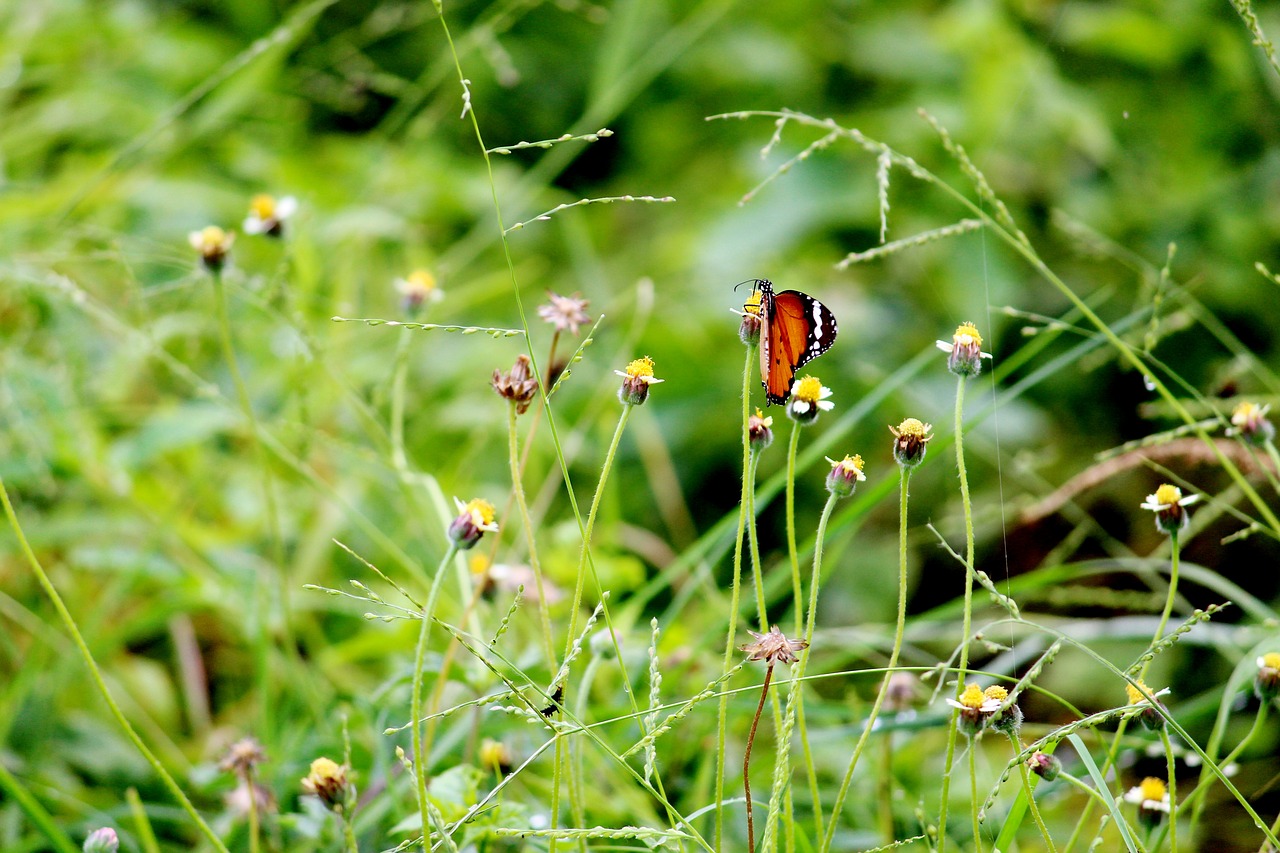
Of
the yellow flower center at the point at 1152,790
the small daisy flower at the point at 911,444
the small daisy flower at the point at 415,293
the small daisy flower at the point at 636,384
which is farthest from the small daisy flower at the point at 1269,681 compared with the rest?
the small daisy flower at the point at 415,293

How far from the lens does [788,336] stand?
59 centimetres

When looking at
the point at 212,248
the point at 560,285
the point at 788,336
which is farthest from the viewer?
the point at 560,285

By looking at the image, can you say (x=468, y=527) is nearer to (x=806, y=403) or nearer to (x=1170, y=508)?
(x=806, y=403)

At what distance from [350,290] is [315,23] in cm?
89

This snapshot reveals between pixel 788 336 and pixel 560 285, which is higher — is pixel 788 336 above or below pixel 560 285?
above

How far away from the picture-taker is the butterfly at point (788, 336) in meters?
0.57

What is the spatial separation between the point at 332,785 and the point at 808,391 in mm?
343

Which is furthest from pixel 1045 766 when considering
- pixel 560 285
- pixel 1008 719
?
pixel 560 285

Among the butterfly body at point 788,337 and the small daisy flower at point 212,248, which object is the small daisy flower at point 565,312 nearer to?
the butterfly body at point 788,337

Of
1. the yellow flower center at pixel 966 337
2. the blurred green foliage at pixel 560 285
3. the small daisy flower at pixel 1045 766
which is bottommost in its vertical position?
the blurred green foliage at pixel 560 285

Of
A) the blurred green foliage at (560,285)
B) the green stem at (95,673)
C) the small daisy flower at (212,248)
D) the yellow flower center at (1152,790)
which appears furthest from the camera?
the blurred green foliage at (560,285)

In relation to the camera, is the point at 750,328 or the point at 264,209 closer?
the point at 750,328

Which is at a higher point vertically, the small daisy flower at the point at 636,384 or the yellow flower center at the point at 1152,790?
the small daisy flower at the point at 636,384

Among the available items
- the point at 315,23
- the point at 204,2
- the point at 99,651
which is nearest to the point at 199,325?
the point at 99,651
